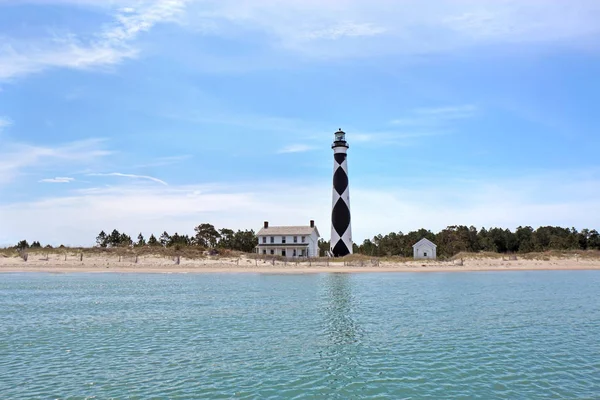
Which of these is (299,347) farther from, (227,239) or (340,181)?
(227,239)

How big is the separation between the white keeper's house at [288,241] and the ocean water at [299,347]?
4571 centimetres

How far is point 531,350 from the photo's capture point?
16062mm

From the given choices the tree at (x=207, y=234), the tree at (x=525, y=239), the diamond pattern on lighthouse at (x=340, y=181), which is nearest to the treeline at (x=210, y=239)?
the tree at (x=207, y=234)

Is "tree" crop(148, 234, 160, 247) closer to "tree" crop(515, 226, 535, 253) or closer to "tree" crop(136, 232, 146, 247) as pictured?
"tree" crop(136, 232, 146, 247)

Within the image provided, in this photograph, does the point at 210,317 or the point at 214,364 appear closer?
the point at 214,364

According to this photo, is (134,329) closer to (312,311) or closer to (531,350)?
(312,311)

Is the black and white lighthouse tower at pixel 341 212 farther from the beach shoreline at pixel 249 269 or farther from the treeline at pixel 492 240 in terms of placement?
the treeline at pixel 492 240

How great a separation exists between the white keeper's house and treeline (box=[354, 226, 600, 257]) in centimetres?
2262

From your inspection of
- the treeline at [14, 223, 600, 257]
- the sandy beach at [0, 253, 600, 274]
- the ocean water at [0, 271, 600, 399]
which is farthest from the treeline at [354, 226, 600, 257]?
the ocean water at [0, 271, 600, 399]

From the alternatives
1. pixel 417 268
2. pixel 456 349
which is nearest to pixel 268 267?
pixel 417 268

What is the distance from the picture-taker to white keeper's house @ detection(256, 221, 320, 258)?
76.8m

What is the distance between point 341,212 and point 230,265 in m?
19.0

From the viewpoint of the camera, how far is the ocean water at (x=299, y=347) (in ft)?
39.2

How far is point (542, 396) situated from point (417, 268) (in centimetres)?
5184
